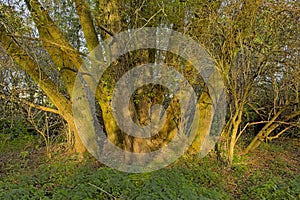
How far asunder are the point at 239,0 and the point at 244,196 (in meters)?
3.45

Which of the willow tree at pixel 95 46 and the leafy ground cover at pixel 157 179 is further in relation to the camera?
the willow tree at pixel 95 46

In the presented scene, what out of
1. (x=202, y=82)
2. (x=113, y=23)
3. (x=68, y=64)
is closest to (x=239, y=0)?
(x=202, y=82)

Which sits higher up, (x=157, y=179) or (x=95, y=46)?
(x=95, y=46)

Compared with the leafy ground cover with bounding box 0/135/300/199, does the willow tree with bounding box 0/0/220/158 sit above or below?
above

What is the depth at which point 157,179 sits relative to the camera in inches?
174

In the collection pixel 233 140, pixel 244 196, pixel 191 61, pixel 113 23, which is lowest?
pixel 244 196

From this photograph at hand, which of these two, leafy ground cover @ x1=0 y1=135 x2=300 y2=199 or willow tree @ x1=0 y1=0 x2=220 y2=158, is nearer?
leafy ground cover @ x1=0 y1=135 x2=300 y2=199

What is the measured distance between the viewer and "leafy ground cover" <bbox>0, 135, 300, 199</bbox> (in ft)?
13.6

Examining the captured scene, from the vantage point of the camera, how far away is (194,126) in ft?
23.1

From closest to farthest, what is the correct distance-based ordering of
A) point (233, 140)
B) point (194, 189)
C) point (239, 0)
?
point (194, 189) → point (239, 0) → point (233, 140)

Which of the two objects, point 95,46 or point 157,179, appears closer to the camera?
point 157,179

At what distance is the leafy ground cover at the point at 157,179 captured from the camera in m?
4.15

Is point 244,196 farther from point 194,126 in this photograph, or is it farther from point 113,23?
point 113,23

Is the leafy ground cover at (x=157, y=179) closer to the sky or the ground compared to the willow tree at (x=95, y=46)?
closer to the ground
